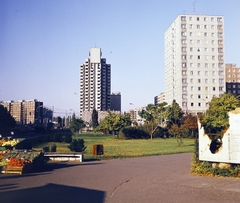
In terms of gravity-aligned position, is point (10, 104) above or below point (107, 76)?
below

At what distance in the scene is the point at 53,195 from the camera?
10445 mm

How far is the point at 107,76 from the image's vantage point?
15862cm

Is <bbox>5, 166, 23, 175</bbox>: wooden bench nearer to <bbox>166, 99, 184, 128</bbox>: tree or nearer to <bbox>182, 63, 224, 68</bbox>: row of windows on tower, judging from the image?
<bbox>166, 99, 184, 128</bbox>: tree

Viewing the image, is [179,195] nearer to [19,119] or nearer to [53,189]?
[53,189]

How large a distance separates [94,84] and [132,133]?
92.0 m

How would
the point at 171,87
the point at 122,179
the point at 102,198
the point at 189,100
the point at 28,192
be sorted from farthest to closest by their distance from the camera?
the point at 171,87
the point at 189,100
the point at 122,179
the point at 28,192
the point at 102,198

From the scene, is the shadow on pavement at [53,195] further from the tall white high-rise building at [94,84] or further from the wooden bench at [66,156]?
the tall white high-rise building at [94,84]

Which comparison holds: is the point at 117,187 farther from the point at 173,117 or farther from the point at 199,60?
the point at 199,60

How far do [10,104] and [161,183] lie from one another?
535ft

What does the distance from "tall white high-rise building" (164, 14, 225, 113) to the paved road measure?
73.5 metres

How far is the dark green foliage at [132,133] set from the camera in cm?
6100

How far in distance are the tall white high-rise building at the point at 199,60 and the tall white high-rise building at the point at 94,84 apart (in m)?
68.3

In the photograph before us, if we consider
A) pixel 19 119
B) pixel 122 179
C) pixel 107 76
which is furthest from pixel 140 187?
pixel 19 119

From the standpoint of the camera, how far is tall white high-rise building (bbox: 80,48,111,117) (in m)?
152
